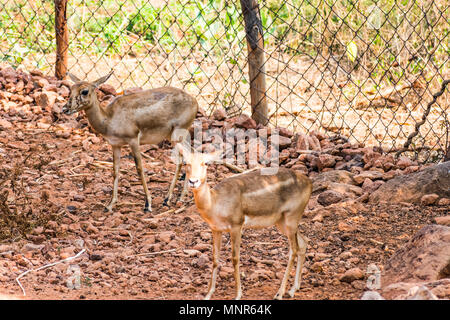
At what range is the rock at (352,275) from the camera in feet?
16.9

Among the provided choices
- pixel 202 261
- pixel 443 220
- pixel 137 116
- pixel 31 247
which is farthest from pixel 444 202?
pixel 31 247

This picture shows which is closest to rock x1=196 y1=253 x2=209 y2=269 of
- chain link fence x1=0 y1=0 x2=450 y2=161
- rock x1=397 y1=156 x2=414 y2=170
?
rock x1=397 y1=156 x2=414 y2=170

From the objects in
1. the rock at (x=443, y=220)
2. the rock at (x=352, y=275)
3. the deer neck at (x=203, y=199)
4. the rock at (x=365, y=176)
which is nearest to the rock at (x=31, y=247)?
the deer neck at (x=203, y=199)

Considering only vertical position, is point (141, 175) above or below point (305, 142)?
below

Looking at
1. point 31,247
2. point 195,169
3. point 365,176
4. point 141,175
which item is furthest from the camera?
point 365,176

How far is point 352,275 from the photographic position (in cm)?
515

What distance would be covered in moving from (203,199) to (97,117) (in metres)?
2.59

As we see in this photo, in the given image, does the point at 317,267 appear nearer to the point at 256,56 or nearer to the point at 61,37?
the point at 256,56

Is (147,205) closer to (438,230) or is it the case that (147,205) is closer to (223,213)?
(223,213)

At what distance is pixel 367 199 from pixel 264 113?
2365mm

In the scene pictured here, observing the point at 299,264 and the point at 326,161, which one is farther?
the point at 326,161

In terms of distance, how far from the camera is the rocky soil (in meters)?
5.27

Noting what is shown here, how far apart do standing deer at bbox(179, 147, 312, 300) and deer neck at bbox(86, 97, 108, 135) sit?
2.32m
